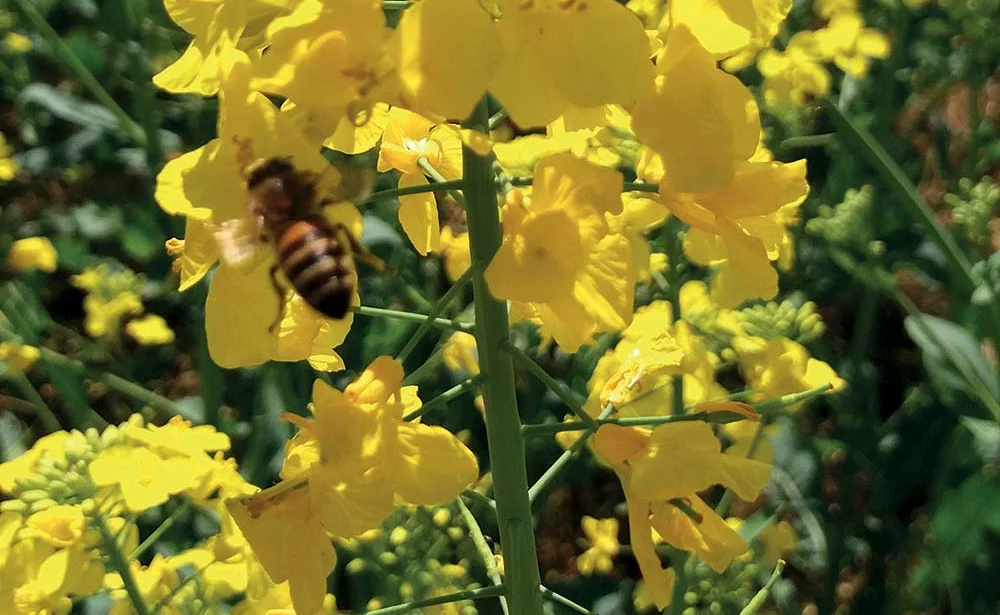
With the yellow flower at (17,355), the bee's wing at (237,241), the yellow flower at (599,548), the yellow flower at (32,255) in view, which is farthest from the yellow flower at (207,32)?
the yellow flower at (32,255)

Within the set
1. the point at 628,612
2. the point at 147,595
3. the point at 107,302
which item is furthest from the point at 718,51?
the point at 107,302

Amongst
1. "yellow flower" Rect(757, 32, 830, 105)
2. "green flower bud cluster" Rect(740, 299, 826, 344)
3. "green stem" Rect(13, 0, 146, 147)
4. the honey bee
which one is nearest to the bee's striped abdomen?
the honey bee

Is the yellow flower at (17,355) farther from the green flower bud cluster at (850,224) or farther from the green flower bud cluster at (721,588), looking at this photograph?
the green flower bud cluster at (850,224)

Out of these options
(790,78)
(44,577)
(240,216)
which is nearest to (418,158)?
(240,216)

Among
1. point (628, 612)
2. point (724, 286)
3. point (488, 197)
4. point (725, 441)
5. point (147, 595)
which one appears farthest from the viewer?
point (725, 441)

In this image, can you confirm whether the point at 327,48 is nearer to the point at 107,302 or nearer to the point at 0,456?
the point at 0,456

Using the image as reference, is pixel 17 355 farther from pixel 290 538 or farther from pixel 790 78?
pixel 790 78
